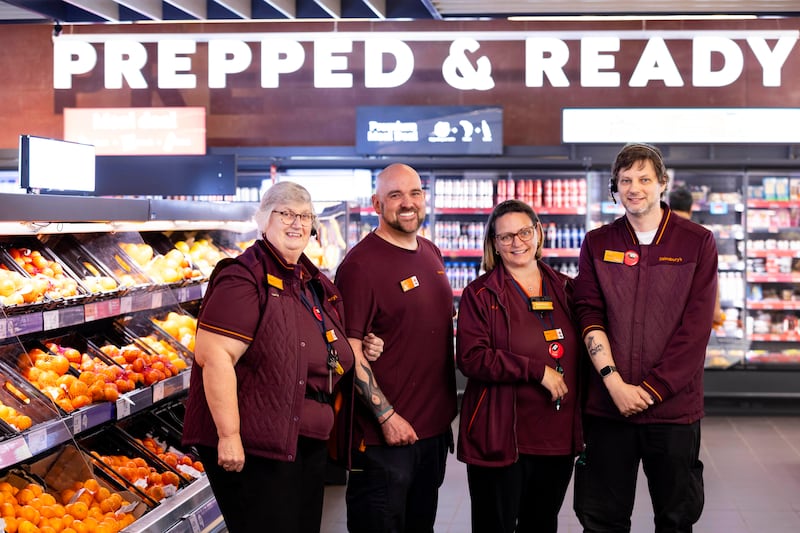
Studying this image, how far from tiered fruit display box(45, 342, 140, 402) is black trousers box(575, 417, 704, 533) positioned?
1814 millimetres

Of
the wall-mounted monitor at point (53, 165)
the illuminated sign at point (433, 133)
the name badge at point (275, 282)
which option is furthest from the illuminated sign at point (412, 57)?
the name badge at point (275, 282)

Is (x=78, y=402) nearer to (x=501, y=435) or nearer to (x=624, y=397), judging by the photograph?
(x=501, y=435)

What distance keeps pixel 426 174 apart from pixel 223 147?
2237mm

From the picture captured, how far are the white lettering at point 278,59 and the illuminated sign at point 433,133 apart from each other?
60.4 inches

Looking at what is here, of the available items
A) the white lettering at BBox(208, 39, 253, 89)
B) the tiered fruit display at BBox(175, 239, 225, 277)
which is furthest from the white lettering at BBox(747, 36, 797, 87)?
the tiered fruit display at BBox(175, 239, 225, 277)

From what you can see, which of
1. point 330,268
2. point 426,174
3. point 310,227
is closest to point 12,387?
point 310,227

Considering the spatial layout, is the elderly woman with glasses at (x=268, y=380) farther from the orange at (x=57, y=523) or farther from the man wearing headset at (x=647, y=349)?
the man wearing headset at (x=647, y=349)

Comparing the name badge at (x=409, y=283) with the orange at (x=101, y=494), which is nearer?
the name badge at (x=409, y=283)

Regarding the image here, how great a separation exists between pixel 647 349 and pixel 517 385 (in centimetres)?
45

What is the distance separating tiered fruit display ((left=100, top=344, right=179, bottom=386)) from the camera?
4.02 m

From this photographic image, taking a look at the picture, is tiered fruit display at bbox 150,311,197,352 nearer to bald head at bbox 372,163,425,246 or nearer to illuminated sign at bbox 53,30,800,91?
bald head at bbox 372,163,425,246

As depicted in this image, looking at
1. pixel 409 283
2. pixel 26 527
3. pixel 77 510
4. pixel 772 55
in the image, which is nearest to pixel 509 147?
pixel 772 55

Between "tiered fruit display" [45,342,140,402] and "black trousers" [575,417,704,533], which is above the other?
"tiered fruit display" [45,342,140,402]

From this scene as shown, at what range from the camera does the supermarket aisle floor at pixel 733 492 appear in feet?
15.9
